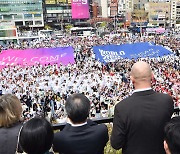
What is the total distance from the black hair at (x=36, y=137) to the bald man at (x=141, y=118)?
1.78 ft

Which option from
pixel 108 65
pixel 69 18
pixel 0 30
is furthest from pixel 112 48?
pixel 69 18

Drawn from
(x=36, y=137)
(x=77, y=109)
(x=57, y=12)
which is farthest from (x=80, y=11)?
(x=36, y=137)

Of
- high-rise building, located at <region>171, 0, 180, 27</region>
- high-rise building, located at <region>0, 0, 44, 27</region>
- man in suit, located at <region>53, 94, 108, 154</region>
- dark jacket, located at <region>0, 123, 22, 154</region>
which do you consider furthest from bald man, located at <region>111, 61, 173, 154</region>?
high-rise building, located at <region>171, 0, 180, 27</region>

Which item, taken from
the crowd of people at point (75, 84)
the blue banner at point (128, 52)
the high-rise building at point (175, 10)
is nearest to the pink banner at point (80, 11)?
the high-rise building at point (175, 10)

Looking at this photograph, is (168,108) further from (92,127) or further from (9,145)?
(9,145)

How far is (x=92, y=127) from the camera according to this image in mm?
2057

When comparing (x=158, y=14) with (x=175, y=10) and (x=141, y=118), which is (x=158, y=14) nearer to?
(x=175, y=10)

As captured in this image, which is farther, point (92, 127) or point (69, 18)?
point (69, 18)

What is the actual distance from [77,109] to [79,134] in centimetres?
18

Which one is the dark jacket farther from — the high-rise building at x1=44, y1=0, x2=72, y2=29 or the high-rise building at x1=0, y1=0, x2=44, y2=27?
the high-rise building at x1=44, y1=0, x2=72, y2=29

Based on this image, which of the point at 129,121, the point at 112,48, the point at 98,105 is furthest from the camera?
the point at 112,48

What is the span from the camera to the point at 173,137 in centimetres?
148

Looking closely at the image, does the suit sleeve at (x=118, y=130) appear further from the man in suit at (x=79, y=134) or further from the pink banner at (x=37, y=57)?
the pink banner at (x=37, y=57)

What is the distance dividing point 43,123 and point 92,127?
43 cm
